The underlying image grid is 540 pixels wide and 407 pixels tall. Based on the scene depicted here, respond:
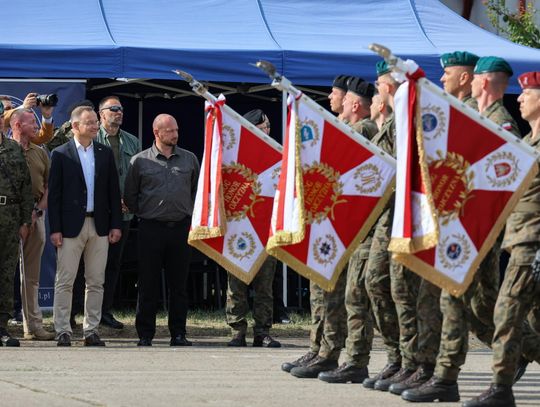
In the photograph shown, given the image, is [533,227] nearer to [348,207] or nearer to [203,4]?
[348,207]

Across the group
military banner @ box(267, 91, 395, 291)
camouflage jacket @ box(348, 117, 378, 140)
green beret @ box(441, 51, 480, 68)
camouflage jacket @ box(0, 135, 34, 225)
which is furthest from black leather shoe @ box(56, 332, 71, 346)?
green beret @ box(441, 51, 480, 68)

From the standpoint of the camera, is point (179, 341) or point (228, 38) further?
point (228, 38)

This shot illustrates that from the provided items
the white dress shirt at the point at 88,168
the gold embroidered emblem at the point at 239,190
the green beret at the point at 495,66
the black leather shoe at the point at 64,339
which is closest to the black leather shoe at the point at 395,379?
the green beret at the point at 495,66

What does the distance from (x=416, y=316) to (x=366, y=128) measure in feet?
5.43

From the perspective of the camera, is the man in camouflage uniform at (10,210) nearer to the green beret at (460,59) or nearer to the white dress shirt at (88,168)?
the white dress shirt at (88,168)

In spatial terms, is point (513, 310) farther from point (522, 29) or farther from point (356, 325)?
point (522, 29)

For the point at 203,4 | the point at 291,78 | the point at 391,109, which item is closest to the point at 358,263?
the point at 391,109

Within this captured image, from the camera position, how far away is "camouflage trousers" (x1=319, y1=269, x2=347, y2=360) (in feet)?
30.7

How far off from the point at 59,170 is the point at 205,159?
1.50 meters

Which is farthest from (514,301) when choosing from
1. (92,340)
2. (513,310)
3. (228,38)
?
(228,38)

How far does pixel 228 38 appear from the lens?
14.1 m

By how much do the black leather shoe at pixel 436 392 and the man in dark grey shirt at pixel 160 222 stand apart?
4.40 m

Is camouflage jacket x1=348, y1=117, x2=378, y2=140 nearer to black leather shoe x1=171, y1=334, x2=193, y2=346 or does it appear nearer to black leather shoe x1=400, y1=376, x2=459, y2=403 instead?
black leather shoe x1=400, y1=376, x2=459, y2=403

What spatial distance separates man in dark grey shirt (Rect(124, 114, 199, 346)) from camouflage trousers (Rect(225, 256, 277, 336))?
43 centimetres
